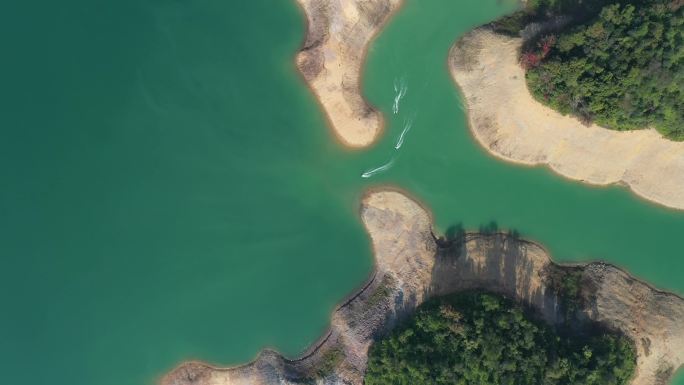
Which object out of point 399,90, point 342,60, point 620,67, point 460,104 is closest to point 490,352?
point 460,104

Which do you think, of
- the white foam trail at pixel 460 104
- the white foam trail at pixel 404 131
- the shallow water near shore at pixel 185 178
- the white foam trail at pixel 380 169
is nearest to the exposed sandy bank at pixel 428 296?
the shallow water near shore at pixel 185 178

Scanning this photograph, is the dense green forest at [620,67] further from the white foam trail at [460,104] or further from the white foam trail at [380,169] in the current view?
the white foam trail at [380,169]

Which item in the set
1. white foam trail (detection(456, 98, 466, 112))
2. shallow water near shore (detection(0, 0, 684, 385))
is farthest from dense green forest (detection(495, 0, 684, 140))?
shallow water near shore (detection(0, 0, 684, 385))

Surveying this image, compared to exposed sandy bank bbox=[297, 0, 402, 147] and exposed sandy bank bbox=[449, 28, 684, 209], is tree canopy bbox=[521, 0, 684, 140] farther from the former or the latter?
exposed sandy bank bbox=[297, 0, 402, 147]

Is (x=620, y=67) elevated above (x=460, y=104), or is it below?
below

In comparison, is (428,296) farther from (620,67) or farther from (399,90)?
(620,67)

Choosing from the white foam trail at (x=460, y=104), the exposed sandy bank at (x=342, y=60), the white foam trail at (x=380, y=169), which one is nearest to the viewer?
the exposed sandy bank at (x=342, y=60)

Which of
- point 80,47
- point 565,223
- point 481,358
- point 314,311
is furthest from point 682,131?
point 80,47
